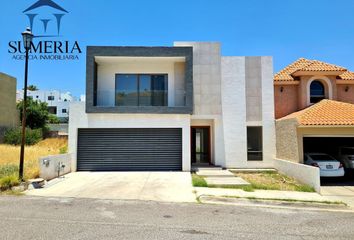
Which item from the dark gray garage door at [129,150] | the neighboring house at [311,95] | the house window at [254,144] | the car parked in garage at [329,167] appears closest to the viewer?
the car parked in garage at [329,167]

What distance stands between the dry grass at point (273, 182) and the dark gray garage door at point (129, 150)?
4232 millimetres

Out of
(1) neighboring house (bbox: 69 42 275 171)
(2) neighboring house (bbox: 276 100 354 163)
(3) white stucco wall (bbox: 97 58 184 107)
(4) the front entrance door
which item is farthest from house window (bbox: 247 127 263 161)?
(3) white stucco wall (bbox: 97 58 184 107)

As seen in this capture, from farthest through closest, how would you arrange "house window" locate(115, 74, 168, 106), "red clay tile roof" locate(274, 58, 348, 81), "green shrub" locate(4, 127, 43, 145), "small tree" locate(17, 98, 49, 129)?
"small tree" locate(17, 98, 49, 129)
"green shrub" locate(4, 127, 43, 145)
"red clay tile roof" locate(274, 58, 348, 81)
"house window" locate(115, 74, 168, 106)

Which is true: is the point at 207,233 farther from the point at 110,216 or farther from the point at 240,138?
the point at 240,138

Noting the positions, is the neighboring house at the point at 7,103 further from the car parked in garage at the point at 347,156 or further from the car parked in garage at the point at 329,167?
the car parked in garage at the point at 347,156

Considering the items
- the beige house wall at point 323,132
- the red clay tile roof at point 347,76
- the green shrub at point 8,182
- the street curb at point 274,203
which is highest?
the red clay tile roof at point 347,76

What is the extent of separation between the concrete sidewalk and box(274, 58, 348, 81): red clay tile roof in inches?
359

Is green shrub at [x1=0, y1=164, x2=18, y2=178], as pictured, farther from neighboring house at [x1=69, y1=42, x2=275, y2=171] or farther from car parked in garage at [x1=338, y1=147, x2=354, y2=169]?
car parked in garage at [x1=338, y1=147, x2=354, y2=169]

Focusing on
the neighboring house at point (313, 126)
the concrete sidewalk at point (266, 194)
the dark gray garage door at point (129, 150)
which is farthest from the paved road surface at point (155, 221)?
the dark gray garage door at point (129, 150)

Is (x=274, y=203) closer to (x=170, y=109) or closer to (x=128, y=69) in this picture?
(x=170, y=109)

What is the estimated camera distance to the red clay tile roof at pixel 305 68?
56.6 feet

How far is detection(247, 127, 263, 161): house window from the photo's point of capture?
17391 mm

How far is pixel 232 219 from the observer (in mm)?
7469

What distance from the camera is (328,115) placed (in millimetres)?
14555
